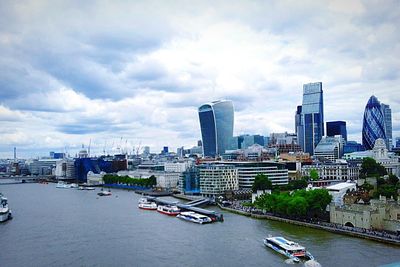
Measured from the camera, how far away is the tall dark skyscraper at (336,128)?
122 meters

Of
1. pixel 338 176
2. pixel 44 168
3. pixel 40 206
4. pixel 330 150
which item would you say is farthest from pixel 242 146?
pixel 40 206

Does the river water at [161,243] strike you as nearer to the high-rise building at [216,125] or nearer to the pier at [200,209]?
the pier at [200,209]

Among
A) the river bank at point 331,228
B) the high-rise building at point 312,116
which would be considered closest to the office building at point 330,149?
the high-rise building at point 312,116

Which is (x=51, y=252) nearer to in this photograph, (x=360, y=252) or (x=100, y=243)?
(x=100, y=243)

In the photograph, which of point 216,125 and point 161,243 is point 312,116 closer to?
point 216,125

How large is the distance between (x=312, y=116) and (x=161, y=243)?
102 metres

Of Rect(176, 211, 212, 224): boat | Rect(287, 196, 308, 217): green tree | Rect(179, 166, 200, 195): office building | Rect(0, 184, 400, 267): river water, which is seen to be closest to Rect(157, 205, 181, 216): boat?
Rect(176, 211, 212, 224): boat

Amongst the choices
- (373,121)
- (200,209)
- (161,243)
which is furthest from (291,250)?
(373,121)

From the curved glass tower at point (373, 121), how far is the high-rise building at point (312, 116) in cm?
2236

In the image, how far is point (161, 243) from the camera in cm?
2294

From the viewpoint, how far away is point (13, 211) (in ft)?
122

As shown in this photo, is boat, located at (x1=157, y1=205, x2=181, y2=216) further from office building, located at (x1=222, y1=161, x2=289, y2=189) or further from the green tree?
office building, located at (x1=222, y1=161, x2=289, y2=189)

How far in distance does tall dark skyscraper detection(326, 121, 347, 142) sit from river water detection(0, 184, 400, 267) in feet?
317

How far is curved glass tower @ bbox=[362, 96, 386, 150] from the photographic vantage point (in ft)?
310
